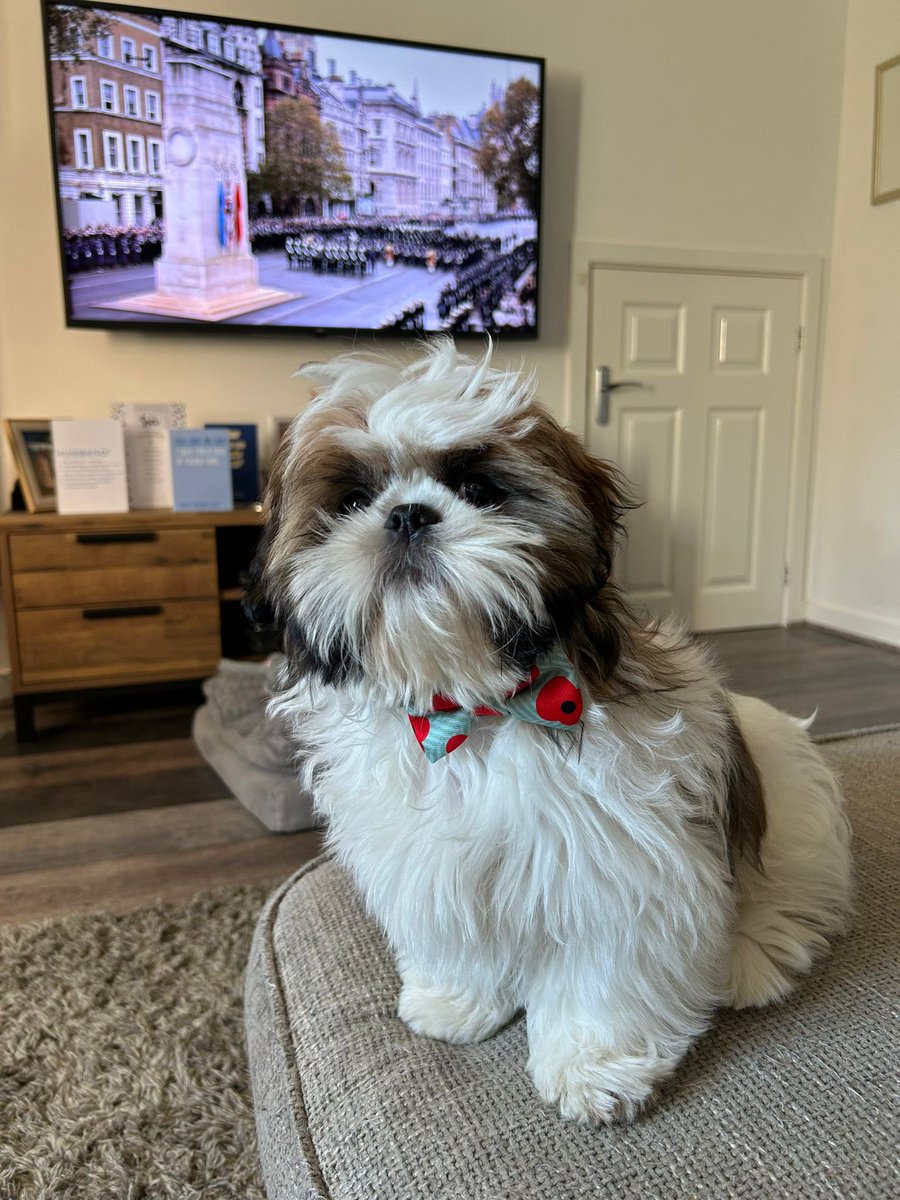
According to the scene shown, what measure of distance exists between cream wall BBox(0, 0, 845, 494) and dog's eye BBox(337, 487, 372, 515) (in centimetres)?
259

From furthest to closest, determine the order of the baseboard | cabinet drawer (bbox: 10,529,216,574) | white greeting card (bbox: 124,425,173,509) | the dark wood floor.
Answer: the baseboard, white greeting card (bbox: 124,425,173,509), cabinet drawer (bbox: 10,529,216,574), the dark wood floor

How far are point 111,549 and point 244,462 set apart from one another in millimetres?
664

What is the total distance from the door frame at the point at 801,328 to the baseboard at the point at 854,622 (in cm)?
8

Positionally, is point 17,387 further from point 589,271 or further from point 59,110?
point 589,271

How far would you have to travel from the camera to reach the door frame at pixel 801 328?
384 cm

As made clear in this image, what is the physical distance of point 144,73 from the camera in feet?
9.92

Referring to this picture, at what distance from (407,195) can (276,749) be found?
2335 mm

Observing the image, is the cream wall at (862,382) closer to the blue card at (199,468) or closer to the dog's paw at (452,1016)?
the blue card at (199,468)

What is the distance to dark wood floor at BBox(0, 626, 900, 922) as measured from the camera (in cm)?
201

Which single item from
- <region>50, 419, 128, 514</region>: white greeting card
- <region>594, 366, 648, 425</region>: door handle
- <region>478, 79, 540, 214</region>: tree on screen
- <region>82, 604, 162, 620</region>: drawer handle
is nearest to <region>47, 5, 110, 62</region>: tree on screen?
<region>50, 419, 128, 514</region>: white greeting card

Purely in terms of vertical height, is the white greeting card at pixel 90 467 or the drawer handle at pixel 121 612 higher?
the white greeting card at pixel 90 467

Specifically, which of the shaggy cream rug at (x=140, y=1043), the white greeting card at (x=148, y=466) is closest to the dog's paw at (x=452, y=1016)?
the shaggy cream rug at (x=140, y=1043)

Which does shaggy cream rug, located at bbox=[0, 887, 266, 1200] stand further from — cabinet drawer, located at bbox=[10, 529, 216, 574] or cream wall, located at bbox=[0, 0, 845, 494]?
cream wall, located at bbox=[0, 0, 845, 494]

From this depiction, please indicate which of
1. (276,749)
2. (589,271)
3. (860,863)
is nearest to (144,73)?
(589,271)
